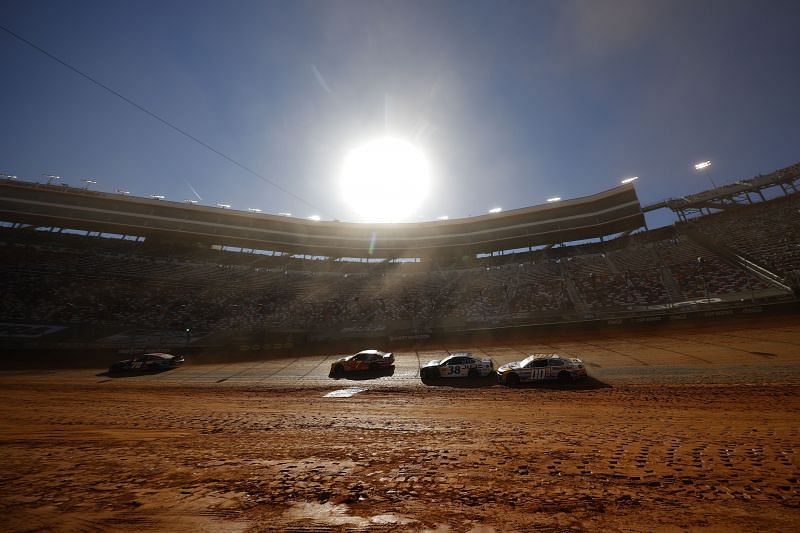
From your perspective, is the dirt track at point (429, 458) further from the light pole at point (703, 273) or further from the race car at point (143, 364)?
the light pole at point (703, 273)

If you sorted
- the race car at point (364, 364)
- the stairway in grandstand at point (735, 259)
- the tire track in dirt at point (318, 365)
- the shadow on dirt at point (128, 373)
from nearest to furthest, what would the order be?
the race car at point (364, 364) < the tire track in dirt at point (318, 365) < the shadow on dirt at point (128, 373) < the stairway in grandstand at point (735, 259)

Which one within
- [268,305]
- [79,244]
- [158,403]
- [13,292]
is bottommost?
[158,403]

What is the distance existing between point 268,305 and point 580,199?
4242 centimetres

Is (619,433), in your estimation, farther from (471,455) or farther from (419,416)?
(419,416)

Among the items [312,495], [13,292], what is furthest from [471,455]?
[13,292]

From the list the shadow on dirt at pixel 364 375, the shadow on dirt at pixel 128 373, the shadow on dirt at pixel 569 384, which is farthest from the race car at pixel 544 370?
the shadow on dirt at pixel 128 373

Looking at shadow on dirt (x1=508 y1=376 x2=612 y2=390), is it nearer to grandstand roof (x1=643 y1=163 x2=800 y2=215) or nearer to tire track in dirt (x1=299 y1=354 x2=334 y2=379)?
tire track in dirt (x1=299 y1=354 x2=334 y2=379)

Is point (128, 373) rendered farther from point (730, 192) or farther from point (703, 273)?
point (730, 192)

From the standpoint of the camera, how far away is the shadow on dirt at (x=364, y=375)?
51.1 ft

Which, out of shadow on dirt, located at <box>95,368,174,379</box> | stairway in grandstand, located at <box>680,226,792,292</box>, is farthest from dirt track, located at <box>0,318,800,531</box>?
stairway in grandstand, located at <box>680,226,792,292</box>

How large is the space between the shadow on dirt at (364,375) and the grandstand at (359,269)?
8.98 metres

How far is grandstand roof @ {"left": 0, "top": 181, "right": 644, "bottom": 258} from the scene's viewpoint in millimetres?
38531

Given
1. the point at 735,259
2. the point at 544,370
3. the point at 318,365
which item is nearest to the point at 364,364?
the point at 318,365

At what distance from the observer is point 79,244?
127 feet
